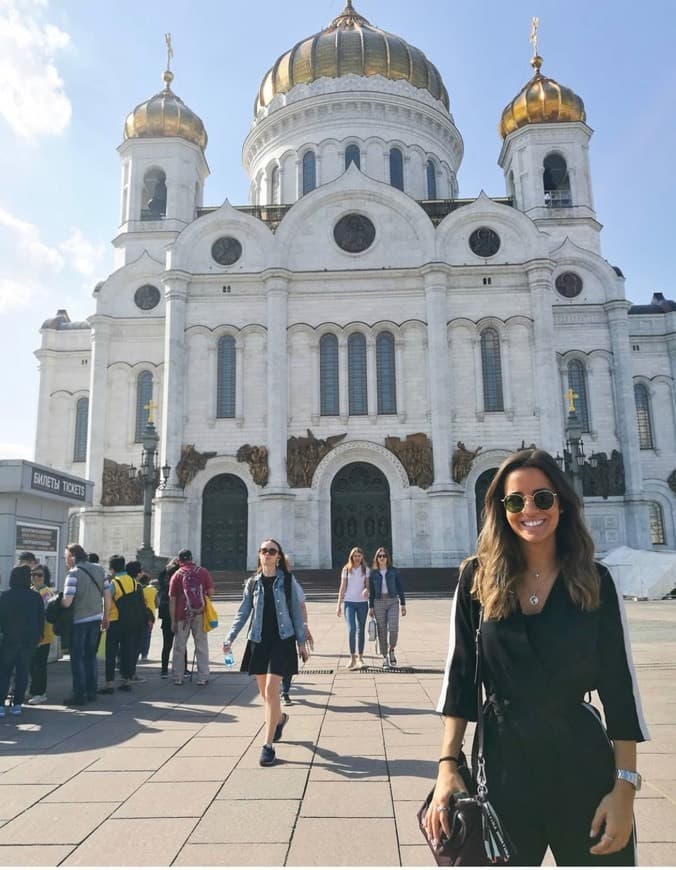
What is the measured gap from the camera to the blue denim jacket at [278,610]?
632 cm

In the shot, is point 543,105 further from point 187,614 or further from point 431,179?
point 187,614

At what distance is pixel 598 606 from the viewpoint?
8.07 feet

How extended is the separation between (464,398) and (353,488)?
601 centimetres

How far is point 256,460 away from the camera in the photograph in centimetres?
2862

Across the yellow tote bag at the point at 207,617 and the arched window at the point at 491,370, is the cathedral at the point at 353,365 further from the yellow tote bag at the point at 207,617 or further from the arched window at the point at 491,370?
the yellow tote bag at the point at 207,617

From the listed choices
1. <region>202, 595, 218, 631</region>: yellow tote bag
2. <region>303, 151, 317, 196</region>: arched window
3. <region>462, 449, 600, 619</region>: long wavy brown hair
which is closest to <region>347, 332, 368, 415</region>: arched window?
<region>303, 151, 317, 196</region>: arched window

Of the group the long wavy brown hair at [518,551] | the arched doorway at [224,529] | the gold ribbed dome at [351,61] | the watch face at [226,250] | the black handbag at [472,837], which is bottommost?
the black handbag at [472,837]

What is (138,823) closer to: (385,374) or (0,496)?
(0,496)

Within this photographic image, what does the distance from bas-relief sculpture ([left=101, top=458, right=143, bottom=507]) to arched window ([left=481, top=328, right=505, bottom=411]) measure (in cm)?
1521

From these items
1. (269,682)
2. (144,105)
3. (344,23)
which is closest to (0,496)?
(269,682)

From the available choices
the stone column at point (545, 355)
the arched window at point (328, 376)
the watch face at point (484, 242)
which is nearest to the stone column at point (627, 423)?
the stone column at point (545, 355)

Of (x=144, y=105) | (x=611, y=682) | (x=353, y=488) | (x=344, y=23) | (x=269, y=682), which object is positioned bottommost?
(x=269, y=682)

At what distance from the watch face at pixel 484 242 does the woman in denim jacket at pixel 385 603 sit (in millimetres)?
23371

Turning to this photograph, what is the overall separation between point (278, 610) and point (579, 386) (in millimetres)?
27990
